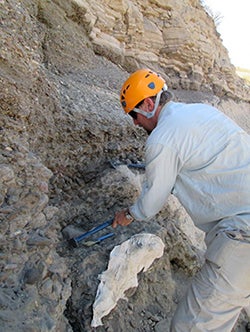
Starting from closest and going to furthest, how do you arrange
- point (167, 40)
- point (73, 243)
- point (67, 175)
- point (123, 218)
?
1. point (123, 218)
2. point (73, 243)
3. point (67, 175)
4. point (167, 40)

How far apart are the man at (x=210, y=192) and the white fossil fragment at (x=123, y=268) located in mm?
487

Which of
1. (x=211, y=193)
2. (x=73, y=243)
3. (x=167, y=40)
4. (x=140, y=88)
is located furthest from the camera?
(x=167, y=40)

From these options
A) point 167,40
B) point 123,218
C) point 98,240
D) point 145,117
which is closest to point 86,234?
point 98,240

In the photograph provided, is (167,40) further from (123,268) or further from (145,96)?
(123,268)

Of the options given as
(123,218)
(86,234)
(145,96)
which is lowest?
(86,234)

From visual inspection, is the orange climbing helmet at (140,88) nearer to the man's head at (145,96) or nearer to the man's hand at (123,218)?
the man's head at (145,96)

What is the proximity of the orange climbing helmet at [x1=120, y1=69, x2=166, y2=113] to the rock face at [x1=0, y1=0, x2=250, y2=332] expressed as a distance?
839mm

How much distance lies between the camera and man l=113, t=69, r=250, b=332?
219cm

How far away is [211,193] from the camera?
2270 mm

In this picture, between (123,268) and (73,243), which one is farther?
(73,243)

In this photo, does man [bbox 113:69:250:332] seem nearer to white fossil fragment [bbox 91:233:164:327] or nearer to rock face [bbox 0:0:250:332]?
white fossil fragment [bbox 91:233:164:327]

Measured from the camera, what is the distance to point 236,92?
1077 cm

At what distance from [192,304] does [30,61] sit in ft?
8.90

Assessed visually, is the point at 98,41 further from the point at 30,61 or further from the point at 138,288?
the point at 138,288
